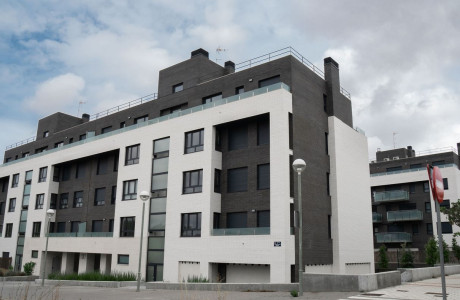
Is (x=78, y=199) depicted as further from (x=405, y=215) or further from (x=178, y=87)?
(x=405, y=215)

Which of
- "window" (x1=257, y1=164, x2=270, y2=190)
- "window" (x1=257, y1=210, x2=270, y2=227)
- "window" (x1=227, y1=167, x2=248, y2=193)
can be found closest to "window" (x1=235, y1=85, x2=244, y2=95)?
"window" (x1=227, y1=167, x2=248, y2=193)

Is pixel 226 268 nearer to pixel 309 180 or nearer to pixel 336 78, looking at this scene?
pixel 309 180

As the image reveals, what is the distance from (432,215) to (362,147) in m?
20.9

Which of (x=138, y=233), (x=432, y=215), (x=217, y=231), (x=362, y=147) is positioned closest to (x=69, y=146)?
(x=138, y=233)

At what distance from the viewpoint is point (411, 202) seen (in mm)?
51656

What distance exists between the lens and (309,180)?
27.4 m

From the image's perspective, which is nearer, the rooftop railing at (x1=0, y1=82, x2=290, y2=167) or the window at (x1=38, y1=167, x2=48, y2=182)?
the rooftop railing at (x1=0, y1=82, x2=290, y2=167)

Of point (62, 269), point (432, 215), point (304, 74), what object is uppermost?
point (304, 74)

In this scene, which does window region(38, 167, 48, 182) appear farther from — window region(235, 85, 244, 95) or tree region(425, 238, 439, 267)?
tree region(425, 238, 439, 267)

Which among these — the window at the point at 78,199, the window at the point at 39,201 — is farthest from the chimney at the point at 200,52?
the window at the point at 39,201

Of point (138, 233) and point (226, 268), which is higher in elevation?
point (138, 233)

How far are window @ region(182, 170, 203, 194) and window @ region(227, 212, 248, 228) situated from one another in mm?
2842

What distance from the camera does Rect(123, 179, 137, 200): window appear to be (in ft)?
111

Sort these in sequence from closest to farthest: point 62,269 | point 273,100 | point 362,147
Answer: point 273,100
point 362,147
point 62,269
